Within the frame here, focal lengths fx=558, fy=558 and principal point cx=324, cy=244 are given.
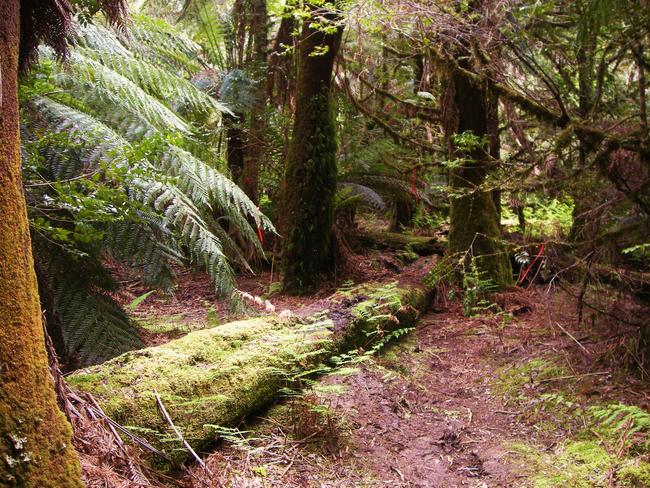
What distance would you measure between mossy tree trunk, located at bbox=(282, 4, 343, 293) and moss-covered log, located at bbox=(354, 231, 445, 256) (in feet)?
4.64

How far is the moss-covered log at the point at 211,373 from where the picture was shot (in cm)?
249

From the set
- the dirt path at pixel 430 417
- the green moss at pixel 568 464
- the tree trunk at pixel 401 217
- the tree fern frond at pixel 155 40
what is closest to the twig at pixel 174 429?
the dirt path at pixel 430 417

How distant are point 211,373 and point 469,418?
170 cm

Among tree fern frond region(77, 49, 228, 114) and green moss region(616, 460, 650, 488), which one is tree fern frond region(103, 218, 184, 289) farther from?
green moss region(616, 460, 650, 488)

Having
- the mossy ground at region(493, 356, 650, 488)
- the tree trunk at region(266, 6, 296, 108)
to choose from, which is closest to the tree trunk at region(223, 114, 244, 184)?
the tree trunk at region(266, 6, 296, 108)

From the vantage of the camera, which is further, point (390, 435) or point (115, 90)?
point (115, 90)

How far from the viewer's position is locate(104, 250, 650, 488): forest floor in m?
2.72

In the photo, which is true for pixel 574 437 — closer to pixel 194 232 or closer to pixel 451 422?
pixel 451 422

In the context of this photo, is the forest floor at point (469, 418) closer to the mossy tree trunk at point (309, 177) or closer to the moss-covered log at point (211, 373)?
the moss-covered log at point (211, 373)

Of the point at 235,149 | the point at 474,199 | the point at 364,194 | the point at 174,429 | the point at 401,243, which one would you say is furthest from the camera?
the point at 235,149

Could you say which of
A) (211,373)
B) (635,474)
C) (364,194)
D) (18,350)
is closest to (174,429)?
(211,373)

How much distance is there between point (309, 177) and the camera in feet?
20.0

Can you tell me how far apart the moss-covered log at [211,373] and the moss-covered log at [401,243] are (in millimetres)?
3367

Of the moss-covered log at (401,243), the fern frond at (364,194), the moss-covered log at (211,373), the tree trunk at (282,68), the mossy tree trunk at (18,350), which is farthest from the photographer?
the tree trunk at (282,68)
